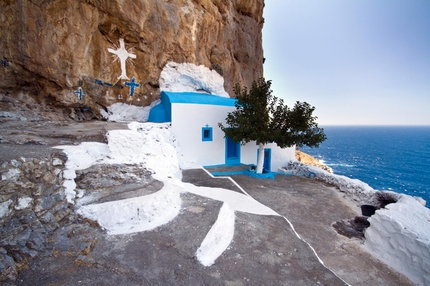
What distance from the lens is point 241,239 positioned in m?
4.99

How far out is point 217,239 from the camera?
4.62m

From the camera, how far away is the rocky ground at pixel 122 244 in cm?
350

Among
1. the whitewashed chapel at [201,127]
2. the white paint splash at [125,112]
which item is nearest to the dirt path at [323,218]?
the whitewashed chapel at [201,127]

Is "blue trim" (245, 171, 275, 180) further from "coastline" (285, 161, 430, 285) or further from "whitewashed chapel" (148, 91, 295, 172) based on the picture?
"coastline" (285, 161, 430, 285)

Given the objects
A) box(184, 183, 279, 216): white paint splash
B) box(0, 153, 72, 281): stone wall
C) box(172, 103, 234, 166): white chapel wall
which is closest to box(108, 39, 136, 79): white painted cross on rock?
box(172, 103, 234, 166): white chapel wall

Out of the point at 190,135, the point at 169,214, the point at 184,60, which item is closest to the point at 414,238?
the point at 169,214

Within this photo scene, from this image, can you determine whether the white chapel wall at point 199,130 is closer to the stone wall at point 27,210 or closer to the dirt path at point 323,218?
the dirt path at point 323,218

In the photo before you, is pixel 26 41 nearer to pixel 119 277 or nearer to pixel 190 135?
pixel 190 135

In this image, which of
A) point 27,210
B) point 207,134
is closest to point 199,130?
point 207,134

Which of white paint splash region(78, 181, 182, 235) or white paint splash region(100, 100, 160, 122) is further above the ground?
white paint splash region(100, 100, 160, 122)

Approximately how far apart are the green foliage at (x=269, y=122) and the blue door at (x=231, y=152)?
5.16ft

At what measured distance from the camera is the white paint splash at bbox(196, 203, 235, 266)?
4.16 metres

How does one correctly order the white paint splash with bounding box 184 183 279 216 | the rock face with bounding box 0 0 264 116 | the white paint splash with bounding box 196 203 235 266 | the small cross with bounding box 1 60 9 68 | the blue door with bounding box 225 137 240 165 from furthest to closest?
1. the blue door with bounding box 225 137 240 165
2. the rock face with bounding box 0 0 264 116
3. the small cross with bounding box 1 60 9 68
4. the white paint splash with bounding box 184 183 279 216
5. the white paint splash with bounding box 196 203 235 266

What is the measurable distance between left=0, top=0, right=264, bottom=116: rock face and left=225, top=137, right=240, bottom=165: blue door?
231 inches
